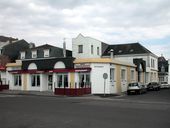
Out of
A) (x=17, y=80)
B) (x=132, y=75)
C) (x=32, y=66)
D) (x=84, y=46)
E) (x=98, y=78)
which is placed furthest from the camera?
(x=84, y=46)

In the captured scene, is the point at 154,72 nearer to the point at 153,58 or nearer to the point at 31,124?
the point at 153,58

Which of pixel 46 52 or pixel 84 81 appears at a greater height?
pixel 46 52

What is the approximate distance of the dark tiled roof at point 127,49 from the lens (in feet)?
211

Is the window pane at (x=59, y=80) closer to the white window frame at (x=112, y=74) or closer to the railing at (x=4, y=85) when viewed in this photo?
the white window frame at (x=112, y=74)

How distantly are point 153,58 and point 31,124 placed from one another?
2260 inches

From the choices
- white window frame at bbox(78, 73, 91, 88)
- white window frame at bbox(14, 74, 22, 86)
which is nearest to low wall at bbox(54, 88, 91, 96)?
white window frame at bbox(78, 73, 91, 88)

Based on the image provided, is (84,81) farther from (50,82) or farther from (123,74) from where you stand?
(123,74)

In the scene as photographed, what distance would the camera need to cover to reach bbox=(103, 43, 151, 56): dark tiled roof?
64312 millimetres

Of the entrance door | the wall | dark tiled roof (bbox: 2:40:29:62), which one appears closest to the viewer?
the wall

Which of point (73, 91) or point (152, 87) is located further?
point (152, 87)

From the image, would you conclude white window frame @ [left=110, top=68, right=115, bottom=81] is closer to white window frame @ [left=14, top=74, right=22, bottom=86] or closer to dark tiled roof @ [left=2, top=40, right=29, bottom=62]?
white window frame @ [left=14, top=74, right=22, bottom=86]

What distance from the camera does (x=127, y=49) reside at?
217ft

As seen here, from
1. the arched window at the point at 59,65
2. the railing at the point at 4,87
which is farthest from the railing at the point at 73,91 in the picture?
the railing at the point at 4,87

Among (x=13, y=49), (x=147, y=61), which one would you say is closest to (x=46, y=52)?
(x=13, y=49)
